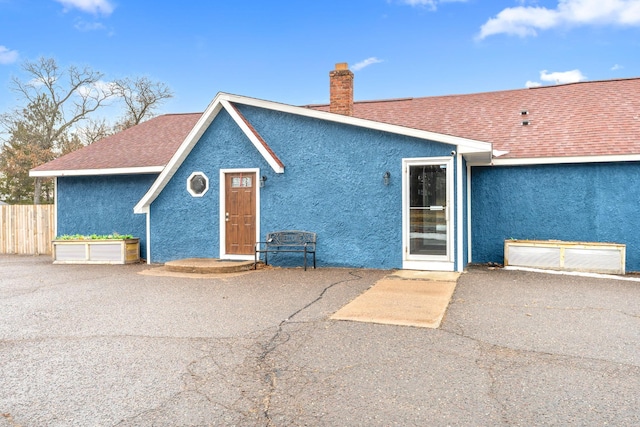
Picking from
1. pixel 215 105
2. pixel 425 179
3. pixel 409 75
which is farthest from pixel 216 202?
pixel 409 75

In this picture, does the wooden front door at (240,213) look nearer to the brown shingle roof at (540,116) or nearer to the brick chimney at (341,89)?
the brick chimney at (341,89)

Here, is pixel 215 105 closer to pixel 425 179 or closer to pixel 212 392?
pixel 425 179

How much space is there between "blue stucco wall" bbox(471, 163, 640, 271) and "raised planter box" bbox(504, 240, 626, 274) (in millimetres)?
795

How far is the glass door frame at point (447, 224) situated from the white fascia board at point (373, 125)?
1.24 ft

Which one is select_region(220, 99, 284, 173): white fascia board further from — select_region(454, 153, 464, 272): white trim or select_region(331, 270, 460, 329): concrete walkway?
select_region(454, 153, 464, 272): white trim

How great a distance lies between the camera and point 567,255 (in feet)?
30.5

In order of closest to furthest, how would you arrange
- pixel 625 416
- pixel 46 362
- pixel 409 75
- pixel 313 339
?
pixel 625 416 → pixel 46 362 → pixel 313 339 → pixel 409 75

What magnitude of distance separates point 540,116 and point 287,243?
25.9 ft

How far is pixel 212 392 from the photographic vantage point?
343cm

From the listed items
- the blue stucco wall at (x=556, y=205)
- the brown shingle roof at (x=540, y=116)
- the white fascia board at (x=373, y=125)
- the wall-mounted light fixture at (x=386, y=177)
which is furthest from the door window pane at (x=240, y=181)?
the blue stucco wall at (x=556, y=205)

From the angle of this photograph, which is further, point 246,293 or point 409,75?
point 409,75

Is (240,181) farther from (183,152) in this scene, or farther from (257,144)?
(183,152)

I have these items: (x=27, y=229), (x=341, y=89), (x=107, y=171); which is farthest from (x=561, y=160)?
(x=27, y=229)

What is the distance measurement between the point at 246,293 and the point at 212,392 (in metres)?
3.91
